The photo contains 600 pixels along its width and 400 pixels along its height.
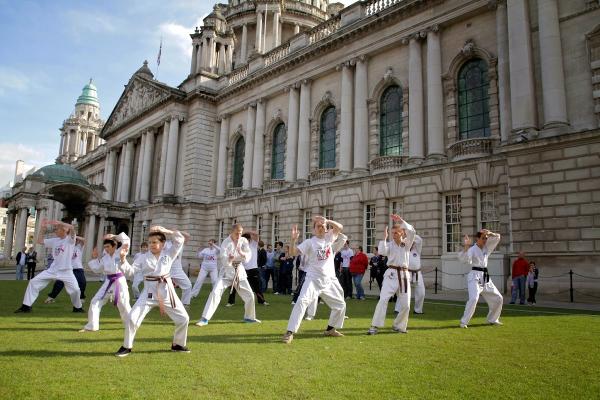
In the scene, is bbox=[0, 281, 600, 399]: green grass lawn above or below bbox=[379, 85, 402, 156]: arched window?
below

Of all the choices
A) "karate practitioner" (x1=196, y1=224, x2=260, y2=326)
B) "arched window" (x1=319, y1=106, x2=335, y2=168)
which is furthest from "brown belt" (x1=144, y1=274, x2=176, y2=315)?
"arched window" (x1=319, y1=106, x2=335, y2=168)

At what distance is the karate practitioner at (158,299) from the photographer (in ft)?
20.3

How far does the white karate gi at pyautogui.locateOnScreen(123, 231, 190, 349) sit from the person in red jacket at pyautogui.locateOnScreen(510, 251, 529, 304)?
12205 mm

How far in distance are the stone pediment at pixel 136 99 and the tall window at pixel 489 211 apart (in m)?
27.1

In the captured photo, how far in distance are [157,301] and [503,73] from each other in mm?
18230

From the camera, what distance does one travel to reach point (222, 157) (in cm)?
3597

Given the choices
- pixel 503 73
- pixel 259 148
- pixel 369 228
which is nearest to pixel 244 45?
pixel 259 148

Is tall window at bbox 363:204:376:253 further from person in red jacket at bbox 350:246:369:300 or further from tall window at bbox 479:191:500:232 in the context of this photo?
person in red jacket at bbox 350:246:369:300

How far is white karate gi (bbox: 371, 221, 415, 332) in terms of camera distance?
8.50 m

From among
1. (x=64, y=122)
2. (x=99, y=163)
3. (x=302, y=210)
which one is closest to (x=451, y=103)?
(x=302, y=210)

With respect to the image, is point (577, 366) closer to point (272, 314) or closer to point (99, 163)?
point (272, 314)

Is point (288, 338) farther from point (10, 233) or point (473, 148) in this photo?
point (10, 233)

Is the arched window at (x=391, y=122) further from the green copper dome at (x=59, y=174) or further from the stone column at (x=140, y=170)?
the green copper dome at (x=59, y=174)

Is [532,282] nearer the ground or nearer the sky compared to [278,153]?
nearer the ground
